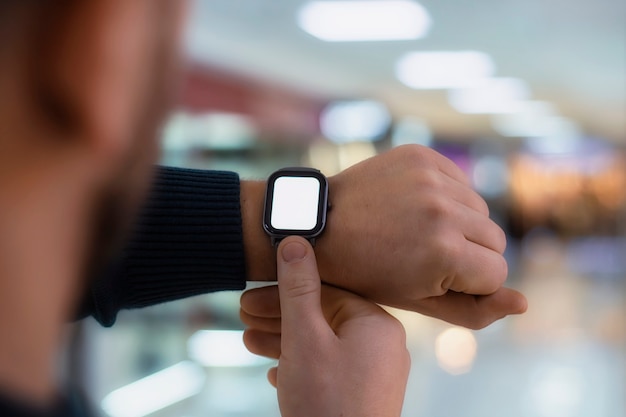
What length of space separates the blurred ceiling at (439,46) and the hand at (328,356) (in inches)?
149

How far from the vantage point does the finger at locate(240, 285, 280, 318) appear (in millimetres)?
1081

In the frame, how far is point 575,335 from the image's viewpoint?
7.80 meters

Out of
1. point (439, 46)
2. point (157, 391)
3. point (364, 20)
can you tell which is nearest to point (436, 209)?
point (157, 391)

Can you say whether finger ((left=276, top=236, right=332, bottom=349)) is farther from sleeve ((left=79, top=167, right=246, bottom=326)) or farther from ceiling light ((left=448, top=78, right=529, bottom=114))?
ceiling light ((left=448, top=78, right=529, bottom=114))

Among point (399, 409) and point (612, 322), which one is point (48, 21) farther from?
point (612, 322)

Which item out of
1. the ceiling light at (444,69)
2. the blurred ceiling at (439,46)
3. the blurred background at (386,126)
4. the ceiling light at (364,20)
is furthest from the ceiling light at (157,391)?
the ceiling light at (444,69)

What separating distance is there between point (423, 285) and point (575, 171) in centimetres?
2205

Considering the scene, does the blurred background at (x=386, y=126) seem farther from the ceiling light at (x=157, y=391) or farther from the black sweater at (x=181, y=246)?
the black sweater at (x=181, y=246)

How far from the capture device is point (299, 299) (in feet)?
2.92

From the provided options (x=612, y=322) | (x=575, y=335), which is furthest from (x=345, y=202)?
(x=612, y=322)

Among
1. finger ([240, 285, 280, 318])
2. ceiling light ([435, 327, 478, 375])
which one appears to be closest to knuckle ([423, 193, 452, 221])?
finger ([240, 285, 280, 318])

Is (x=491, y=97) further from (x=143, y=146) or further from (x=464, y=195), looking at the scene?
(x=143, y=146)

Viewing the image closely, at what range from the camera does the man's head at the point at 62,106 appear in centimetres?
38

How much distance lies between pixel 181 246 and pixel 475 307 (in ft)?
1.46
